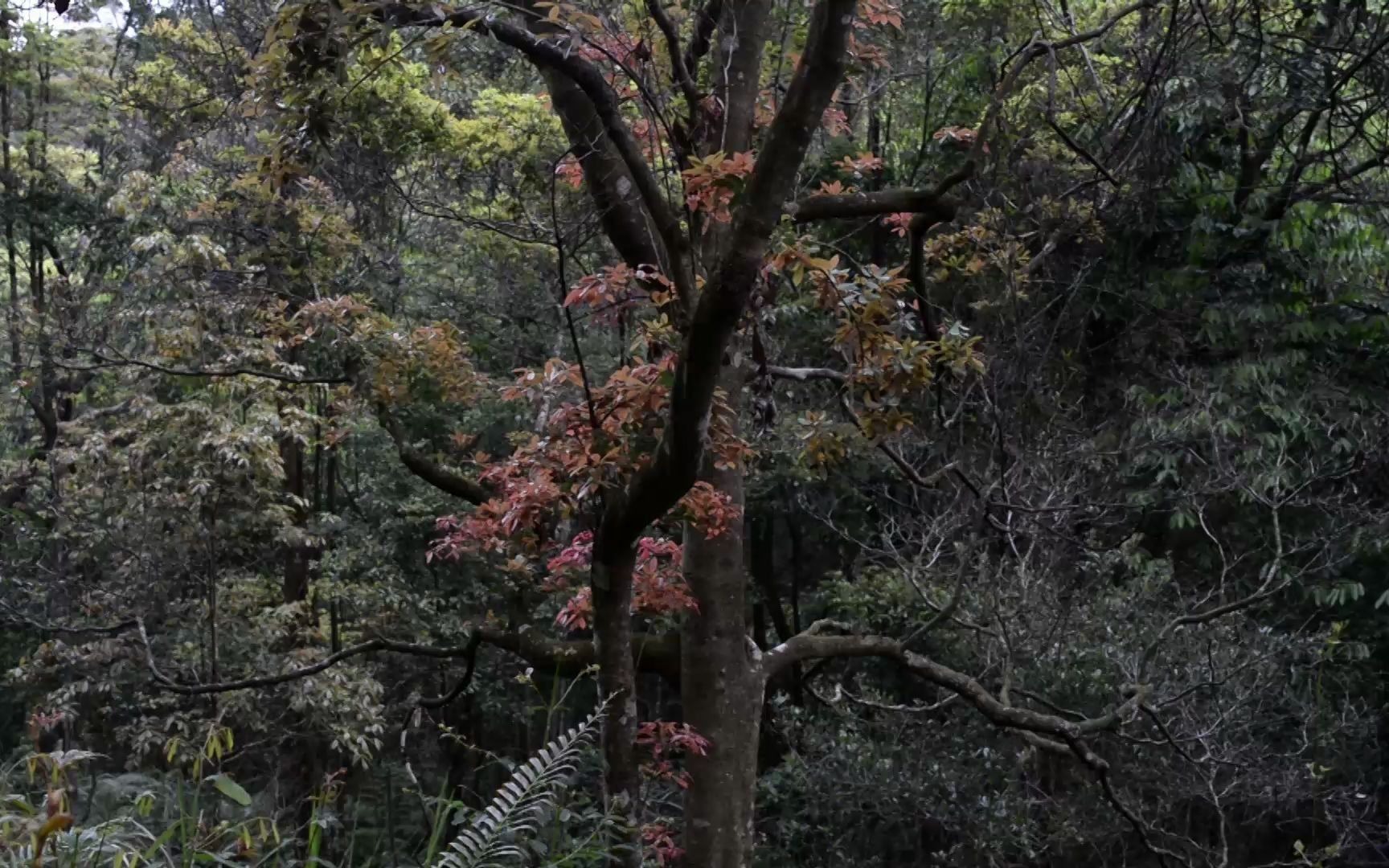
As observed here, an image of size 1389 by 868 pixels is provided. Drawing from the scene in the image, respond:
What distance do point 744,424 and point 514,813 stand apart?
5.03 metres

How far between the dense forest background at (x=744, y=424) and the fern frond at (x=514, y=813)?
4.90 ft

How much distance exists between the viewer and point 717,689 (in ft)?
14.6

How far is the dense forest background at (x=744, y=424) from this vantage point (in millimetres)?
3881

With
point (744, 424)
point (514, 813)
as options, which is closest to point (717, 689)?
point (744, 424)

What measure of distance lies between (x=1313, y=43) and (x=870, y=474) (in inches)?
273

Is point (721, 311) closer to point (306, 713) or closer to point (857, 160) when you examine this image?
point (857, 160)

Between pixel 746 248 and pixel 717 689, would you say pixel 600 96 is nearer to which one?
pixel 746 248

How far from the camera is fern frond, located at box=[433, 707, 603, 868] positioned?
146 centimetres

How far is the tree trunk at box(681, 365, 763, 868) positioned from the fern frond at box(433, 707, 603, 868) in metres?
2.71

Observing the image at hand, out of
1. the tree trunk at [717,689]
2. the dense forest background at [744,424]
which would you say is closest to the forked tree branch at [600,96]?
the dense forest background at [744,424]

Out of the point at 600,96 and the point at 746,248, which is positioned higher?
the point at 600,96

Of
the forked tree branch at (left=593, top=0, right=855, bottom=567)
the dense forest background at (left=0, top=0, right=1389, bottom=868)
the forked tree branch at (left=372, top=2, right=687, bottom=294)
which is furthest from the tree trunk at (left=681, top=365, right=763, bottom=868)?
the forked tree branch at (left=593, top=0, right=855, bottom=567)

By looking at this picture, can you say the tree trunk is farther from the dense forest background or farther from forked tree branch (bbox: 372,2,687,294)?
forked tree branch (bbox: 372,2,687,294)

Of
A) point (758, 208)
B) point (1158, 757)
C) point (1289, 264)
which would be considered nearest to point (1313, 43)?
point (758, 208)
